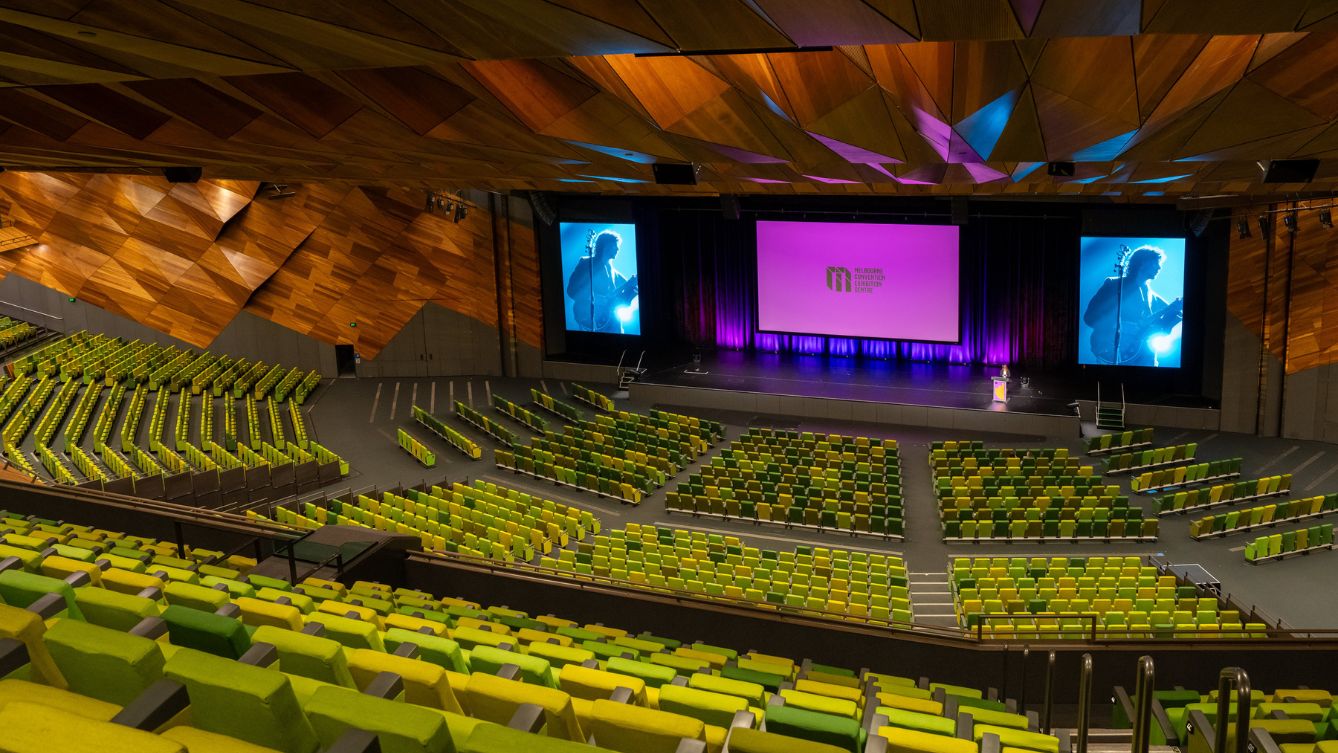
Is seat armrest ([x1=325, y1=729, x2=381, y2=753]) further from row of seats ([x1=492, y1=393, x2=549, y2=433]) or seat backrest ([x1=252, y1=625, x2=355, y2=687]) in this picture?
row of seats ([x1=492, y1=393, x2=549, y2=433])

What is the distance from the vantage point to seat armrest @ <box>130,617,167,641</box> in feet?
14.4

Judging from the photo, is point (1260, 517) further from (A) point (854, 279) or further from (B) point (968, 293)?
(A) point (854, 279)

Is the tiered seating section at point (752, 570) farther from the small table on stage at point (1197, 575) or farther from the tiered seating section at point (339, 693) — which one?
the tiered seating section at point (339, 693)

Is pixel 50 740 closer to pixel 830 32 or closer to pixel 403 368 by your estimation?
pixel 830 32

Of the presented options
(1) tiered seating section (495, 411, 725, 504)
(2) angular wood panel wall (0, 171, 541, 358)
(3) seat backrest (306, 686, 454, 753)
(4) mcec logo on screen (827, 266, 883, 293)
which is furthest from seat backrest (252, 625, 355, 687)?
(2) angular wood panel wall (0, 171, 541, 358)

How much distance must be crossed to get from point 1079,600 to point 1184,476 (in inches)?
295

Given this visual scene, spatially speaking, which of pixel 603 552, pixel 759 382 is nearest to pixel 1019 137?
pixel 603 552

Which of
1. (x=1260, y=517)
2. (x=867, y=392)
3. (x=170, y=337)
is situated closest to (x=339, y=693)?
(x=1260, y=517)

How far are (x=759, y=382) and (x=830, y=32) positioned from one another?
1957cm

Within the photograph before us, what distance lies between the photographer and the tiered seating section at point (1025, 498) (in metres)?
14.8

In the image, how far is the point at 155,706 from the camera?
10.4ft

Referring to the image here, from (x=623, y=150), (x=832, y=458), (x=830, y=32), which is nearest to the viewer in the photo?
(x=830, y=32)

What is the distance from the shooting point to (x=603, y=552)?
516 inches

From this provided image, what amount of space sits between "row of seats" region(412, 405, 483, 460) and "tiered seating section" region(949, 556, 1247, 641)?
10.4m
